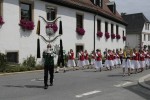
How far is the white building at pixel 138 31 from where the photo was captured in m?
76.9

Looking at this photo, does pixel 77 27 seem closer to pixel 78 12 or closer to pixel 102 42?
pixel 78 12

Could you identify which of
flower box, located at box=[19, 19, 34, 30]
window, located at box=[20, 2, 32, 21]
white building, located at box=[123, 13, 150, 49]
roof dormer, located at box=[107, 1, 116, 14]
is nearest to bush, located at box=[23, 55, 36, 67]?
flower box, located at box=[19, 19, 34, 30]

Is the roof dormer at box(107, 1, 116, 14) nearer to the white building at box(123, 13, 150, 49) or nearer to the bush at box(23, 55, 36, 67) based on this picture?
the bush at box(23, 55, 36, 67)

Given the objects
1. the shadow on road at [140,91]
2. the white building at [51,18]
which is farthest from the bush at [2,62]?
the shadow on road at [140,91]

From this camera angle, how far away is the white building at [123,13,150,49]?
76912mm

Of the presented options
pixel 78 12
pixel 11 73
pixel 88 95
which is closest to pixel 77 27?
pixel 78 12

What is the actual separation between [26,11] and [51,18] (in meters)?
3.59

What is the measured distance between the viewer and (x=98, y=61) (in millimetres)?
24594

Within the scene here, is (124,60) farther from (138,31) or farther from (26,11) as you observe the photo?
(138,31)

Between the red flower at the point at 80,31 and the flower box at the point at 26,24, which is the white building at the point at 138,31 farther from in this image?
the flower box at the point at 26,24

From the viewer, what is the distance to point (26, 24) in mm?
24406

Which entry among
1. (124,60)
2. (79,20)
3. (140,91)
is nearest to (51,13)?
(79,20)

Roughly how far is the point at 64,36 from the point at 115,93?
56.7ft

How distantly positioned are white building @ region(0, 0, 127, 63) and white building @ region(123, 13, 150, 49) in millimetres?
32975
